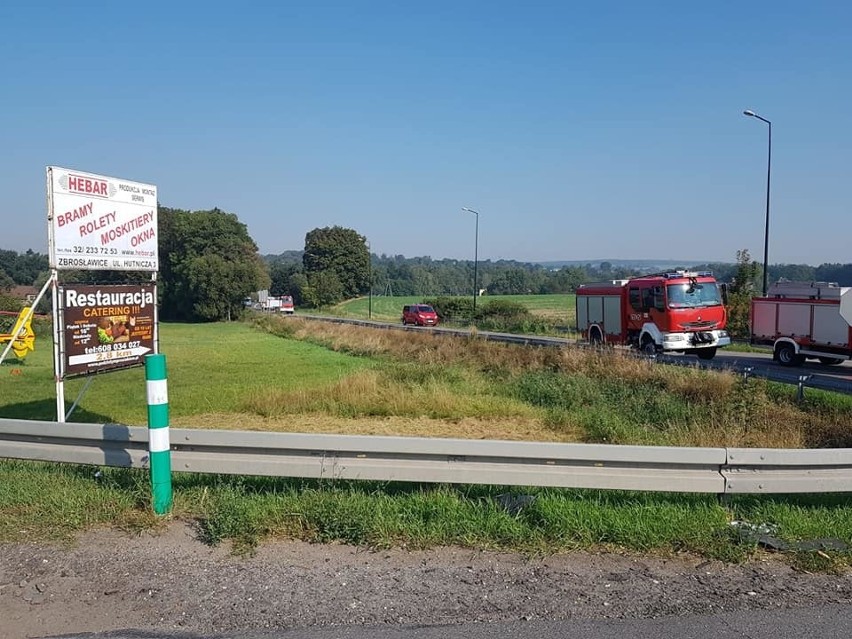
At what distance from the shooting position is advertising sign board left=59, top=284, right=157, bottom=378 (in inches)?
315

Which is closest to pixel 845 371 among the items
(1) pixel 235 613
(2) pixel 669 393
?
(2) pixel 669 393

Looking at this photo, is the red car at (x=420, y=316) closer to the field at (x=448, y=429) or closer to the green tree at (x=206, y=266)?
the field at (x=448, y=429)

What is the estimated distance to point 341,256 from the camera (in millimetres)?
115500

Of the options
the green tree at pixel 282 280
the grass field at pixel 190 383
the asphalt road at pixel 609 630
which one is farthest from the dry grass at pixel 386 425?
the green tree at pixel 282 280

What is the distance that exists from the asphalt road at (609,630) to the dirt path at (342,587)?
9 cm

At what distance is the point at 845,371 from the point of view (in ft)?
71.2

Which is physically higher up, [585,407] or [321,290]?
[321,290]

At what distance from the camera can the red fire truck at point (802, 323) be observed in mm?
21312

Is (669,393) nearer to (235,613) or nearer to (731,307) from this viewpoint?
(235,613)

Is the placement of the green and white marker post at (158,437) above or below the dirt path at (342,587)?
above

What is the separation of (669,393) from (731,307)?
85.3ft

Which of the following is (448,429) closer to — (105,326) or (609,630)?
(105,326)

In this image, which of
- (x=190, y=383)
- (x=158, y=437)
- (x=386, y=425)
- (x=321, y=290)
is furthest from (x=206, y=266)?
(x=158, y=437)

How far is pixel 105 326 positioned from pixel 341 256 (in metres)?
108
